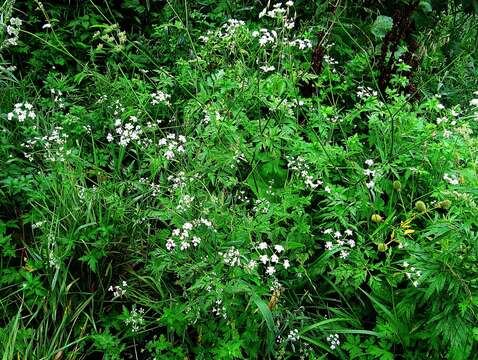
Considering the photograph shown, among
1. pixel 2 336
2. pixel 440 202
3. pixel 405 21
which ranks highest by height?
pixel 405 21

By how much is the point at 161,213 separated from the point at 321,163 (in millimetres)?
821

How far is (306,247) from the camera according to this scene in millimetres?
2537

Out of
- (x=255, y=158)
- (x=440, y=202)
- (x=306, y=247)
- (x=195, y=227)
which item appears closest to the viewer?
(x=195, y=227)

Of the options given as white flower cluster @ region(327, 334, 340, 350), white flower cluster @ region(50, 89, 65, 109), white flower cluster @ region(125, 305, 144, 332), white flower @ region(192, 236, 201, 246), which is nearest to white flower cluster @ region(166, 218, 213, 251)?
white flower @ region(192, 236, 201, 246)

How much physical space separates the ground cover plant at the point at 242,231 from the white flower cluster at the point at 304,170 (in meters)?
0.01

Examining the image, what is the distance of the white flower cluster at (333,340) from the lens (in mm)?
2287

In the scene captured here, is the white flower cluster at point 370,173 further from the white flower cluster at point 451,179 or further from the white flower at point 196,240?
the white flower at point 196,240

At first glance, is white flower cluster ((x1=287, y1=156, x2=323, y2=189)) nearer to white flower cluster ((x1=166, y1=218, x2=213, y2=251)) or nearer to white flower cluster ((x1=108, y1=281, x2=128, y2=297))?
white flower cluster ((x1=166, y1=218, x2=213, y2=251))

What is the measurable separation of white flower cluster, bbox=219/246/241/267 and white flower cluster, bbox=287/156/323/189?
58cm

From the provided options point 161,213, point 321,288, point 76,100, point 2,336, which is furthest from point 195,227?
point 76,100

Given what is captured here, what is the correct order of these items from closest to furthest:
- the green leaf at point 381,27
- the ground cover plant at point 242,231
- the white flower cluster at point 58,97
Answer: the ground cover plant at point 242,231 < the white flower cluster at point 58,97 < the green leaf at point 381,27

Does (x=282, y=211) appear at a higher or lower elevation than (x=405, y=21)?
lower

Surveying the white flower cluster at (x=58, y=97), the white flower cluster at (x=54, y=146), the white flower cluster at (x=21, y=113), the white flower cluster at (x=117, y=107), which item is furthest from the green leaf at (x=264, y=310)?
the white flower cluster at (x=58, y=97)

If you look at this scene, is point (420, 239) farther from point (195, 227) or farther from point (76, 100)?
point (76, 100)
